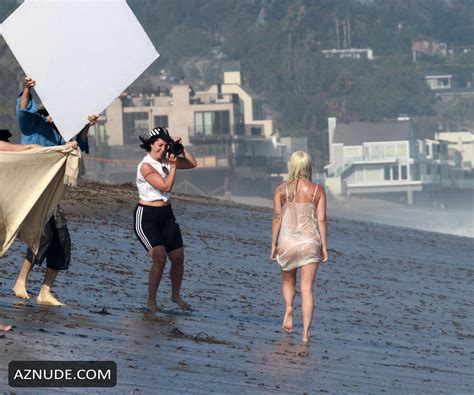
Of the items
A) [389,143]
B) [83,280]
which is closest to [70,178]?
[83,280]

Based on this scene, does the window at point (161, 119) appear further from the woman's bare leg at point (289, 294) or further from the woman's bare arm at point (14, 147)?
the woman's bare arm at point (14, 147)

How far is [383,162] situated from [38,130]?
105168mm

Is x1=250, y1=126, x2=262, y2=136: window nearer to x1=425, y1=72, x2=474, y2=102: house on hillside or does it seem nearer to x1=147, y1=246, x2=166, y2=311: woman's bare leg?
x1=425, y1=72, x2=474, y2=102: house on hillside

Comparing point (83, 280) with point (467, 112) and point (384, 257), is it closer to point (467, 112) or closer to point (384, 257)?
point (384, 257)

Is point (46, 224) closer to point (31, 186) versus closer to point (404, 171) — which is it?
point (31, 186)

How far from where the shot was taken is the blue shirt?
10234mm

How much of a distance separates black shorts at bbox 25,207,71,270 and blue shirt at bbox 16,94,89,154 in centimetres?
46

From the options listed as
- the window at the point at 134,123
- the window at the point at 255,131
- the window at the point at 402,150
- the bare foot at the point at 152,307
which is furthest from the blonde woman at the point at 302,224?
the window at the point at 402,150

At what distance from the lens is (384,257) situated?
64.6 feet

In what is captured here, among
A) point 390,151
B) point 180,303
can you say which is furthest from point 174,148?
point 390,151

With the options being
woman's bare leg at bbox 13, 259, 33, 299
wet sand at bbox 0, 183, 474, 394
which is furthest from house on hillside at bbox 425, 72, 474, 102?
woman's bare leg at bbox 13, 259, 33, 299

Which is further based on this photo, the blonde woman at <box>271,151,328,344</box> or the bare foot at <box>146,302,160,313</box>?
the bare foot at <box>146,302,160,313</box>

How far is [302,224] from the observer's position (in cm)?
1030

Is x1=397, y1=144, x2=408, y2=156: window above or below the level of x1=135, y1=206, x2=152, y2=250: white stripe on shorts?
below
